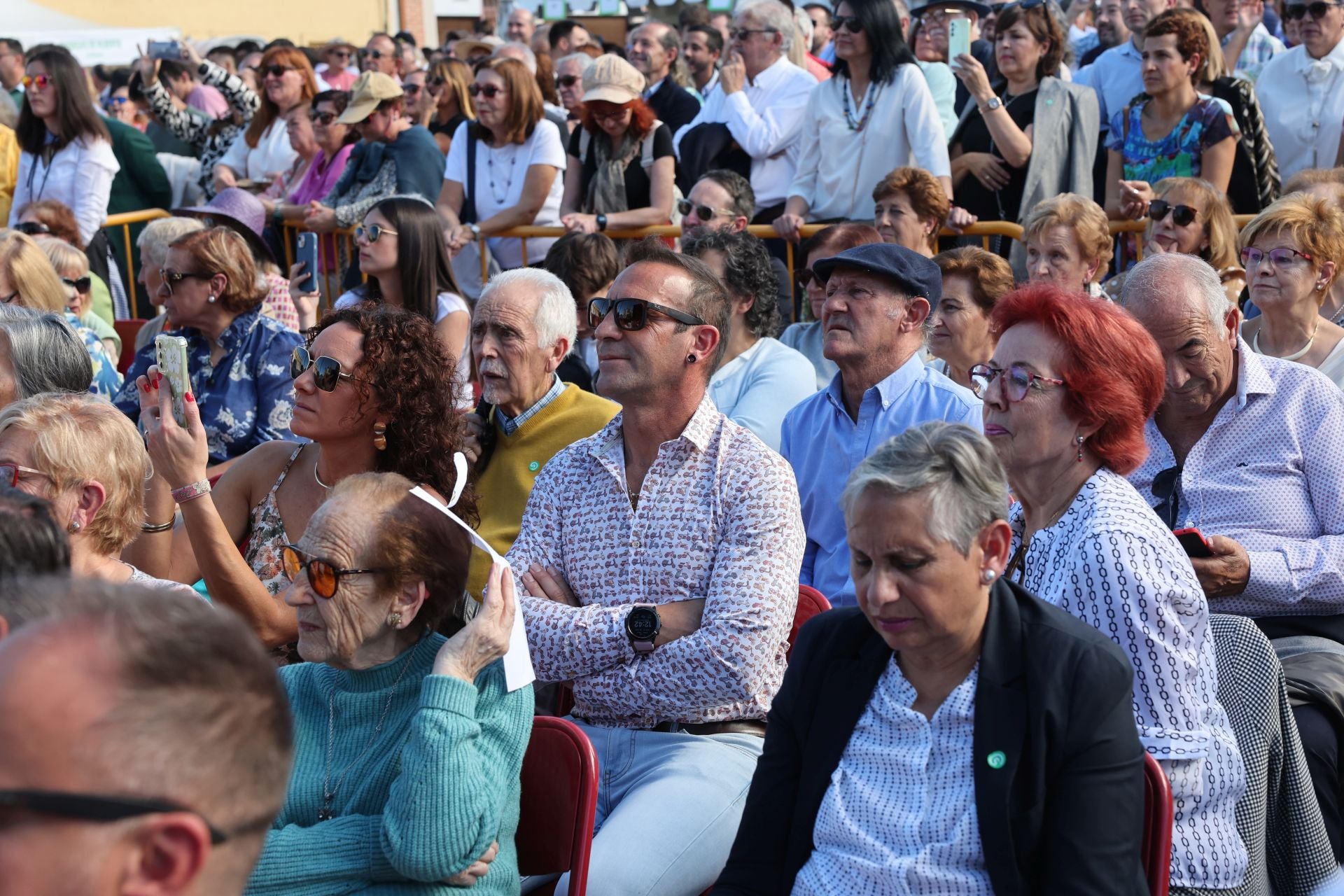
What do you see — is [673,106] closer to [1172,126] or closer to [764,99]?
[764,99]

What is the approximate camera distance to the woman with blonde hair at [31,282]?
6031mm

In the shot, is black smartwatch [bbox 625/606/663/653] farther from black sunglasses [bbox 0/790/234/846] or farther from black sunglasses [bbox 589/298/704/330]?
black sunglasses [bbox 0/790/234/846]

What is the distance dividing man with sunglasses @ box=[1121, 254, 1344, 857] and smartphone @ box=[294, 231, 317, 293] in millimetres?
5941

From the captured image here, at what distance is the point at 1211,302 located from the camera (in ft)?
12.5

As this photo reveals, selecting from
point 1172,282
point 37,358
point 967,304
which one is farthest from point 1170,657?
point 37,358

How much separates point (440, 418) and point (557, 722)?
1445mm

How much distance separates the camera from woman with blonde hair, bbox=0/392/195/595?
Result: 333cm

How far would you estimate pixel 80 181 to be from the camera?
29.9 feet

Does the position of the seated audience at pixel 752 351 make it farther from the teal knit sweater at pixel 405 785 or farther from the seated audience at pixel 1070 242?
the teal knit sweater at pixel 405 785

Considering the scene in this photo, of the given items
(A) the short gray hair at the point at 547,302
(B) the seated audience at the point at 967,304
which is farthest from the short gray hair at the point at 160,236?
(B) the seated audience at the point at 967,304

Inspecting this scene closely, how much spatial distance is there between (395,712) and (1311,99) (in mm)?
6558

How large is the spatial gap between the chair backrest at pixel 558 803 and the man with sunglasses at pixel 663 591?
0.28ft

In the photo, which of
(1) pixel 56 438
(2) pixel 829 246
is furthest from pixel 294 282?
(1) pixel 56 438

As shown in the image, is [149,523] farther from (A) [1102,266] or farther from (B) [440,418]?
(A) [1102,266]
